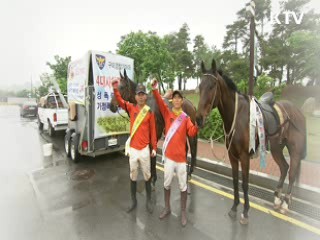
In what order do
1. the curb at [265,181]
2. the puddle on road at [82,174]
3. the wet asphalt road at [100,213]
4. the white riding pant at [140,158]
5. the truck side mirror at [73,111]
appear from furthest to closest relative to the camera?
1. the truck side mirror at [73,111]
2. the puddle on road at [82,174]
3. the curb at [265,181]
4. the white riding pant at [140,158]
5. the wet asphalt road at [100,213]

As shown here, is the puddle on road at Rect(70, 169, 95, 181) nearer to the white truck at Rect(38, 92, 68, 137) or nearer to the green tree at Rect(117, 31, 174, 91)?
the white truck at Rect(38, 92, 68, 137)

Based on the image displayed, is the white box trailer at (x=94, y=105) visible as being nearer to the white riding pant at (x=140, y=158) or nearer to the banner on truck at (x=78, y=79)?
the banner on truck at (x=78, y=79)

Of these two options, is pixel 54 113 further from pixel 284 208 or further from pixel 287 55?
pixel 287 55

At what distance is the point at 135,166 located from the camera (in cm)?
371

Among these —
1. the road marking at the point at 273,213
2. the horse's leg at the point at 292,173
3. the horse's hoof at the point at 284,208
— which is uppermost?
the horse's leg at the point at 292,173

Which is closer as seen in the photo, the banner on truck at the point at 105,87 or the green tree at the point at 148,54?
the banner on truck at the point at 105,87

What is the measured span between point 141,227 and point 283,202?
7.88 feet

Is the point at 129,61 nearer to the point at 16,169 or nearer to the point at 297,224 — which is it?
the point at 16,169

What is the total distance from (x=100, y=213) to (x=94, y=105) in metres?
3.08

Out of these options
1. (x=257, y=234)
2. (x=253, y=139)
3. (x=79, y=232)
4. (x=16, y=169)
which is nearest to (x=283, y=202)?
(x=257, y=234)

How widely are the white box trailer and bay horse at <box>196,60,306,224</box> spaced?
3.60 meters

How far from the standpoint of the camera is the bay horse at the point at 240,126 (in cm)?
311

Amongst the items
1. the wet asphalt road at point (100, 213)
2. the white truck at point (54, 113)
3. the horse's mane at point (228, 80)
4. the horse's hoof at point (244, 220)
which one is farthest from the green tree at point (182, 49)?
the horse's hoof at point (244, 220)

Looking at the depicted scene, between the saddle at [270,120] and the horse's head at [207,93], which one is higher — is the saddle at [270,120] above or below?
below
